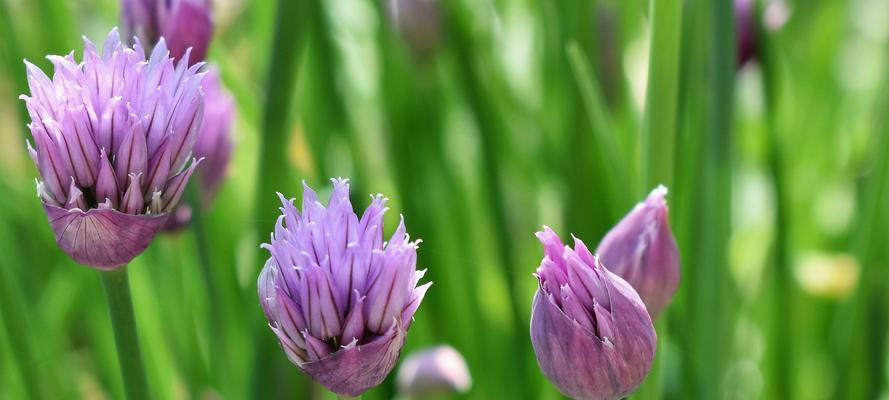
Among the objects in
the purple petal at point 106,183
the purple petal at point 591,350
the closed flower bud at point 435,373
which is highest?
the purple petal at point 106,183

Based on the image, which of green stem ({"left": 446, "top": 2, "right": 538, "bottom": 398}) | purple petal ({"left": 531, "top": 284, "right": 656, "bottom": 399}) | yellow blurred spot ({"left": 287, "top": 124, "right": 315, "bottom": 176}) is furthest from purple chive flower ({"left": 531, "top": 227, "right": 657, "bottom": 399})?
yellow blurred spot ({"left": 287, "top": 124, "right": 315, "bottom": 176})

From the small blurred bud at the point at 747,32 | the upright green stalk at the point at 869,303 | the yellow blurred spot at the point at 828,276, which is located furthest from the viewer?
the yellow blurred spot at the point at 828,276

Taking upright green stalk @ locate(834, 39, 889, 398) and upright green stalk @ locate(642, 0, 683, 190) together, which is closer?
upright green stalk @ locate(642, 0, 683, 190)

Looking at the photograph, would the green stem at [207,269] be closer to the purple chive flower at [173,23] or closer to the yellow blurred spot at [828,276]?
the purple chive flower at [173,23]

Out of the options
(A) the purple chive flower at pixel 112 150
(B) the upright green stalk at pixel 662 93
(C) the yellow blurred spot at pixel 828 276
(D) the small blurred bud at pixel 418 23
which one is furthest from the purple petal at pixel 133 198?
(C) the yellow blurred spot at pixel 828 276

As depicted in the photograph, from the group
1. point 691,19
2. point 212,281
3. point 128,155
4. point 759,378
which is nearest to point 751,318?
point 759,378

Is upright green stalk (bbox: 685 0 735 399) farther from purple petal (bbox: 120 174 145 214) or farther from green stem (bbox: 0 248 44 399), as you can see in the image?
green stem (bbox: 0 248 44 399)
